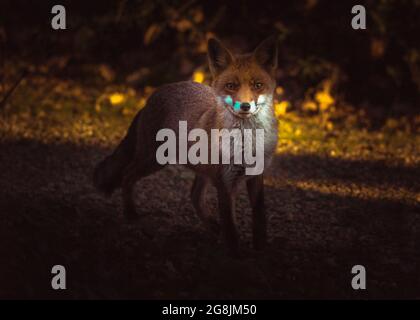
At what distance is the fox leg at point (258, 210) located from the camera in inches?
161

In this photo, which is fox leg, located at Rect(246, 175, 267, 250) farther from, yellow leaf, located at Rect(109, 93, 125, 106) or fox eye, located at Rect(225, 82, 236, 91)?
yellow leaf, located at Rect(109, 93, 125, 106)

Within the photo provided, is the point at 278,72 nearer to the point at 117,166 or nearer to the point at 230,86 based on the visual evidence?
the point at 117,166

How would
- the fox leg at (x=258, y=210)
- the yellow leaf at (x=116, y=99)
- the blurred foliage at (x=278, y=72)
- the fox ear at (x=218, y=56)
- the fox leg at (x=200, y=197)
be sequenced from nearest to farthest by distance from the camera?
the fox ear at (x=218, y=56) → the fox leg at (x=258, y=210) → the fox leg at (x=200, y=197) → the blurred foliage at (x=278, y=72) → the yellow leaf at (x=116, y=99)

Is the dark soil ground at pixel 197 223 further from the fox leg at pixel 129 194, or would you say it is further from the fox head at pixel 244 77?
the fox head at pixel 244 77

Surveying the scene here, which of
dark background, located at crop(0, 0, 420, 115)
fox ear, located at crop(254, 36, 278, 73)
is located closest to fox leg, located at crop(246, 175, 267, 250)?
fox ear, located at crop(254, 36, 278, 73)

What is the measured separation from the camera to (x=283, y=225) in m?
4.80

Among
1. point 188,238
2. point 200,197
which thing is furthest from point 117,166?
point 188,238

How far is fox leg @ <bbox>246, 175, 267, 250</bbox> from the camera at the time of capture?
13.4 ft

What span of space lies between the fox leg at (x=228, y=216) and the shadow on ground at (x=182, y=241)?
11 cm

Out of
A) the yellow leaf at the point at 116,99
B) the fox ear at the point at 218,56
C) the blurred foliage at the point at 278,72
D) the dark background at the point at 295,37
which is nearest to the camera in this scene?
the fox ear at the point at 218,56

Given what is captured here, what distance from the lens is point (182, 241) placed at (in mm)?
4242

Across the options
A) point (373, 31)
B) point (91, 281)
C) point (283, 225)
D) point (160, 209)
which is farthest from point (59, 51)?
point (91, 281)

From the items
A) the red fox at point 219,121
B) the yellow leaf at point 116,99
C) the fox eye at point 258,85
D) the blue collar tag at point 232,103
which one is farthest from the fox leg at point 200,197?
the yellow leaf at point 116,99

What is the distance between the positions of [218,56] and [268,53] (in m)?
0.34
